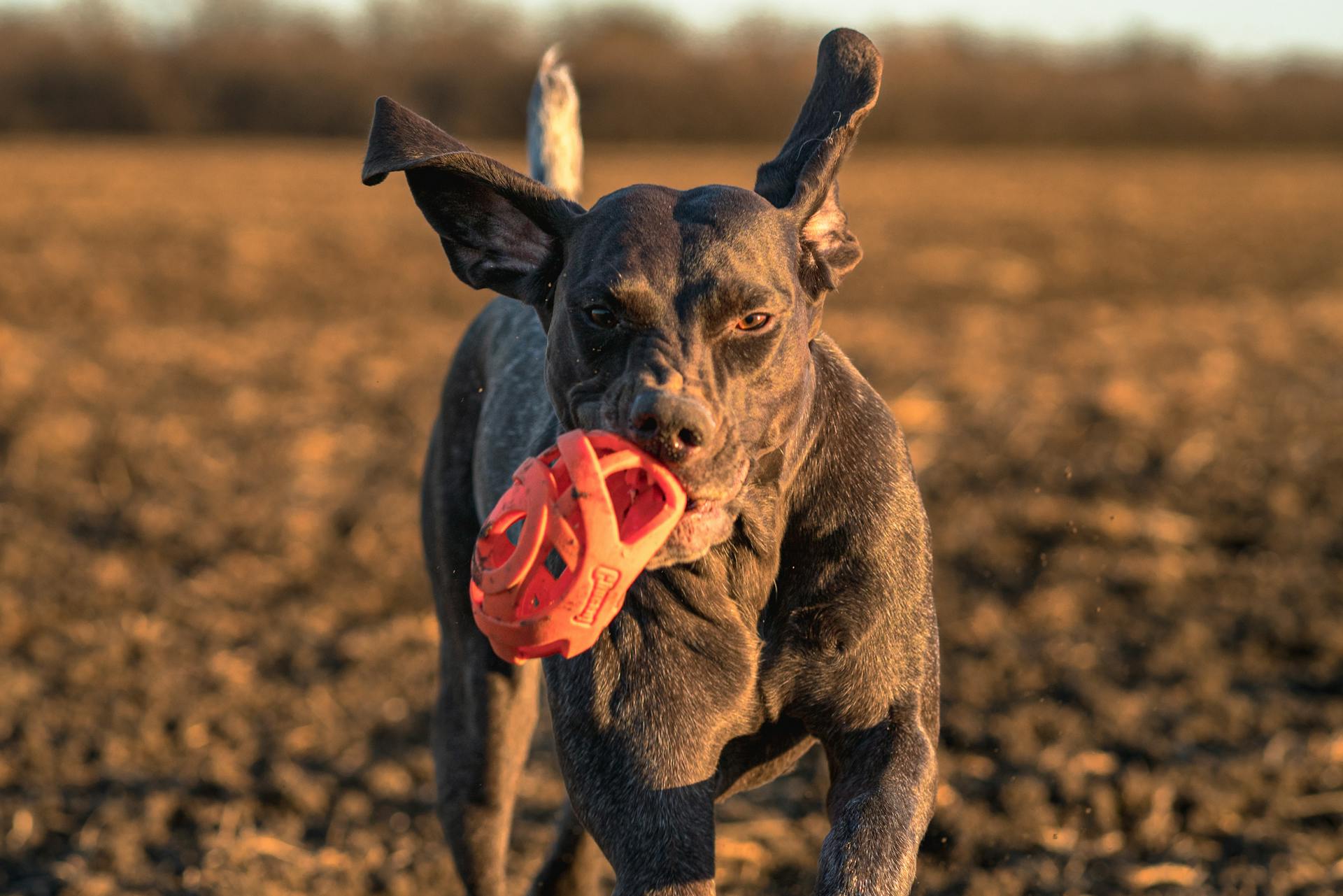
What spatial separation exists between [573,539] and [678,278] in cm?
62

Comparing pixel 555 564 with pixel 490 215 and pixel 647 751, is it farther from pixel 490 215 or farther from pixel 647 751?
pixel 490 215

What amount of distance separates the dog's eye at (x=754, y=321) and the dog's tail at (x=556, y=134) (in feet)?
6.60

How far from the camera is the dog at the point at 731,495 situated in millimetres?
3221

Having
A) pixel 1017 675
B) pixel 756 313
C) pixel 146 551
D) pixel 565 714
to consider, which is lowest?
pixel 146 551

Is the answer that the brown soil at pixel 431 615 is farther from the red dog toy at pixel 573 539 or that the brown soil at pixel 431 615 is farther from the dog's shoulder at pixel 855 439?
the red dog toy at pixel 573 539

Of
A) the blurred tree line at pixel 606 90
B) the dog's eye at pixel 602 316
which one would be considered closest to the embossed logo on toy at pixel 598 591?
the dog's eye at pixel 602 316

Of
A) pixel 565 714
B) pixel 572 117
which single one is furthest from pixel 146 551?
pixel 565 714

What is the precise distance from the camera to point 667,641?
133 inches

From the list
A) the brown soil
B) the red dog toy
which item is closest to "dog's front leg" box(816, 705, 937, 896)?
the red dog toy

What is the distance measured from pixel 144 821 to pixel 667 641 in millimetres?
3077

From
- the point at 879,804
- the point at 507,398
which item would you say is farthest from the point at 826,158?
the point at 879,804

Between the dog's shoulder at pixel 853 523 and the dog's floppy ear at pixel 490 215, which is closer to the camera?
the dog's shoulder at pixel 853 523

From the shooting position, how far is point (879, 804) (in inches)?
127

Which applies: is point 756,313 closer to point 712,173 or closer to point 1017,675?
point 1017,675
